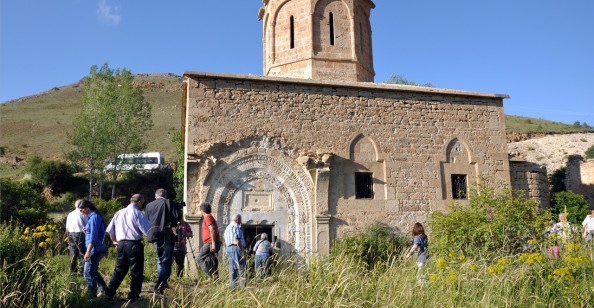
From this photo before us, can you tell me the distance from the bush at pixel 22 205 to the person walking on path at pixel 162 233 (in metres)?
12.6

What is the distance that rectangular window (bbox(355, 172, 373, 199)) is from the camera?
38.7 feet

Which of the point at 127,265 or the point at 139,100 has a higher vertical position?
the point at 139,100

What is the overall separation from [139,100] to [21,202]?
12.1 metres

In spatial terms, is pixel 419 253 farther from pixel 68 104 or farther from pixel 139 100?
pixel 68 104

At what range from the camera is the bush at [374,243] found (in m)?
10.7

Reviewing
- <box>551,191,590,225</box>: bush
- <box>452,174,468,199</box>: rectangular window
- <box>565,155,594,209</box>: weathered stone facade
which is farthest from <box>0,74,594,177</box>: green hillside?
<box>452,174,468,199</box>: rectangular window

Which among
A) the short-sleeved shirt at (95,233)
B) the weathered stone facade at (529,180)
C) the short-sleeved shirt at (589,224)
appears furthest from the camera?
the weathered stone facade at (529,180)

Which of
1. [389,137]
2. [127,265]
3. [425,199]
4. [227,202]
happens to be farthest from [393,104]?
[127,265]

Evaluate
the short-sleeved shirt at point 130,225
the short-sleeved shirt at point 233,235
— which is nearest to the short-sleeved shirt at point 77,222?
the short-sleeved shirt at point 130,225

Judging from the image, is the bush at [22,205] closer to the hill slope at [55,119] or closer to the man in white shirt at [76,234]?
the man in white shirt at [76,234]

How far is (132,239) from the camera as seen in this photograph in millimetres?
6441

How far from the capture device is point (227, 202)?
36.0 ft

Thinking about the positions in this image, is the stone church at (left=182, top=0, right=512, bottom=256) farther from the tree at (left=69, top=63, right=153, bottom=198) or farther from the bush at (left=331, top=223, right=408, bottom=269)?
the tree at (left=69, top=63, right=153, bottom=198)

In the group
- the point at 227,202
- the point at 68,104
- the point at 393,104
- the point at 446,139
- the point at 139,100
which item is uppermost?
the point at 68,104
